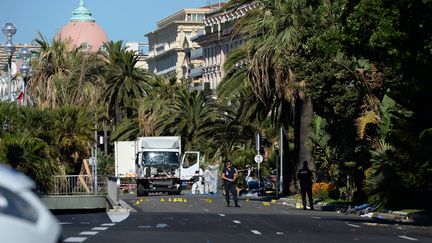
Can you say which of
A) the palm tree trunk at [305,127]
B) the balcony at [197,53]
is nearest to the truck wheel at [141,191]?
the palm tree trunk at [305,127]

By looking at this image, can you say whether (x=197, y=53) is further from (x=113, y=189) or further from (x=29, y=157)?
(x=113, y=189)

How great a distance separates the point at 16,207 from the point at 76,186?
113ft

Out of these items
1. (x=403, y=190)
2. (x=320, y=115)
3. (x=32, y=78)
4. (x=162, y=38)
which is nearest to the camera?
(x=403, y=190)

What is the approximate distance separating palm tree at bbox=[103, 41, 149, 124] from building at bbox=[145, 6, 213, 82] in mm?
68929

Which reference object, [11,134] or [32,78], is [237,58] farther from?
[32,78]

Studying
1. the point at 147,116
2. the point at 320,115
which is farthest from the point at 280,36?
the point at 147,116

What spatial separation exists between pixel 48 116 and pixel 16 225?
40.9 m

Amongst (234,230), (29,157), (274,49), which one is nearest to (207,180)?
(274,49)

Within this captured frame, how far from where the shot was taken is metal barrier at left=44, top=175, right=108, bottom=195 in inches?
1606

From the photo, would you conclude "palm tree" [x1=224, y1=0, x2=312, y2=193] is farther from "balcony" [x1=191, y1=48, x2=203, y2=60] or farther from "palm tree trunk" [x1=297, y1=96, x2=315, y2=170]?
"balcony" [x1=191, y1=48, x2=203, y2=60]

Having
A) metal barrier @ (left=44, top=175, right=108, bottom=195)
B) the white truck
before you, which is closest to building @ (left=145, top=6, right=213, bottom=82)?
the white truck

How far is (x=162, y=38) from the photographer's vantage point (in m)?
186

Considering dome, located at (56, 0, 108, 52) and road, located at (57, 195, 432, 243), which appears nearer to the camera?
road, located at (57, 195, 432, 243)

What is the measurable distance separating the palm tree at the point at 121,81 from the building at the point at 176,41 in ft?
226
